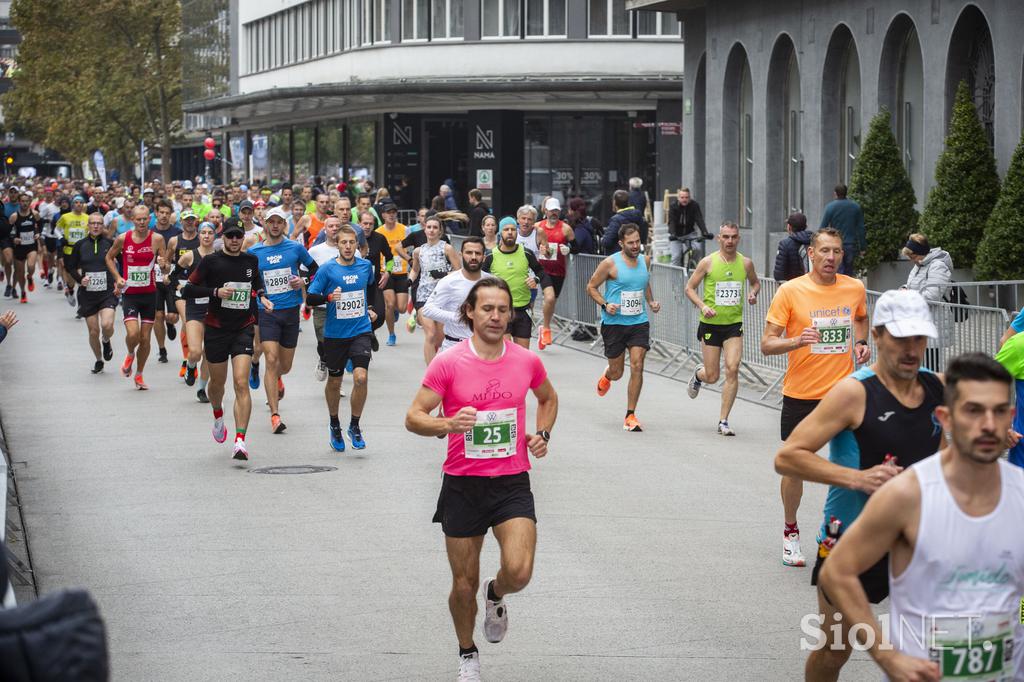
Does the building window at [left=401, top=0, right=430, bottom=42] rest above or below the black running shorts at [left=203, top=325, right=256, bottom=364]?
above

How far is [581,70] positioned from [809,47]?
2170cm

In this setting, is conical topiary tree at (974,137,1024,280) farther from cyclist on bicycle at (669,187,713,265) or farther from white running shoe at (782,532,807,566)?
white running shoe at (782,532,807,566)

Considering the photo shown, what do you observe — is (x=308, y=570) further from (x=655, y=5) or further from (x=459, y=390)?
(x=655, y=5)

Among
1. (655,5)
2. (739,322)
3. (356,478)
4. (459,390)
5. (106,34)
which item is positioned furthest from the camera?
(106,34)

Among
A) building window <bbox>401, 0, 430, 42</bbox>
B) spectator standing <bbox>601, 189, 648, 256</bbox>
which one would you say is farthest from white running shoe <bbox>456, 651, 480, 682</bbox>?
building window <bbox>401, 0, 430, 42</bbox>

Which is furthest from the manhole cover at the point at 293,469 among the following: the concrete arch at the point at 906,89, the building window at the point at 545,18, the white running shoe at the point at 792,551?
the building window at the point at 545,18

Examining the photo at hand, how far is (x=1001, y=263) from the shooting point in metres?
20.5

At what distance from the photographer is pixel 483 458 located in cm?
729

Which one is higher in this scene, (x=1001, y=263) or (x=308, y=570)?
(x=1001, y=263)

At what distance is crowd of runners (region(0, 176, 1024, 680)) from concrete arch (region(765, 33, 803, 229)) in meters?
8.64

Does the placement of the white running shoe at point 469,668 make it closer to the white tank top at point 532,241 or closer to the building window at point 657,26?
the white tank top at point 532,241

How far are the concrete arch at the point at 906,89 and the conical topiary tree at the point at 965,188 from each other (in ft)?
9.91

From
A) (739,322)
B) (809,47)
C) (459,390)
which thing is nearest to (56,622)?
(459,390)

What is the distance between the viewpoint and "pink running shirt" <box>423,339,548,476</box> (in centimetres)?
728
